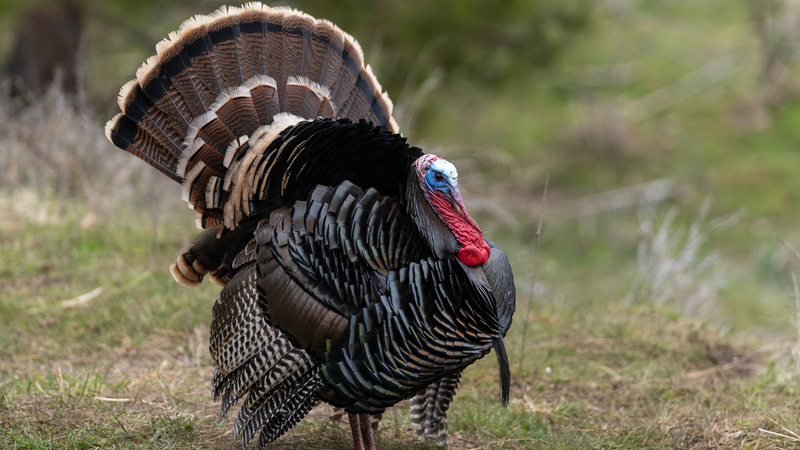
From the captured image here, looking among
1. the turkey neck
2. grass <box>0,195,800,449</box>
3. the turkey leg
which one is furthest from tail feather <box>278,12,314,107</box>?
grass <box>0,195,800,449</box>

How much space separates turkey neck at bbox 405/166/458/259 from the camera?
2.96 meters

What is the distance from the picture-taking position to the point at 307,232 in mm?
3027

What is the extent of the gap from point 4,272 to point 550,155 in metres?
9.31

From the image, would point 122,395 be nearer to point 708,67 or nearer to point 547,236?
point 547,236

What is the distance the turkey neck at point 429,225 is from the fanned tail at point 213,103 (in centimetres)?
75

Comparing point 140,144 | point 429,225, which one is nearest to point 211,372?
point 140,144

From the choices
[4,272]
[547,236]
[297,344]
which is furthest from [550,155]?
[297,344]

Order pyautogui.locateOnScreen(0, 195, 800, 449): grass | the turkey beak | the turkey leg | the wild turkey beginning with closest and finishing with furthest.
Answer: the wild turkey
the turkey beak
the turkey leg
pyautogui.locateOnScreen(0, 195, 800, 449): grass

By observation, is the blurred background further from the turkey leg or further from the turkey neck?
the turkey leg

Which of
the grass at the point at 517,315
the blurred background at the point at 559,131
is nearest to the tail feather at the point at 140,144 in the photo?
the grass at the point at 517,315

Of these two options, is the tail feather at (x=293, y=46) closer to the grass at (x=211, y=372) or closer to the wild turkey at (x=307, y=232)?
the wild turkey at (x=307, y=232)

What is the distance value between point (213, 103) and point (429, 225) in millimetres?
1237

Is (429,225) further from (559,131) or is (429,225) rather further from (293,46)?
(559,131)

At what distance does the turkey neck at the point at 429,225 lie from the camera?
2.96 m
